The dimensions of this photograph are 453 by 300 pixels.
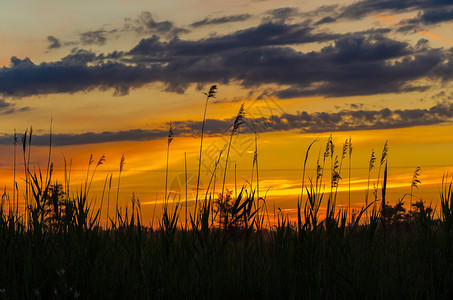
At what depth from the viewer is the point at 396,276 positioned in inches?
225

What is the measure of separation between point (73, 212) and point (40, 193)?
599 mm

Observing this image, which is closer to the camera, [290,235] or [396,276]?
[290,235]

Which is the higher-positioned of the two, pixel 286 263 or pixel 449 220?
pixel 449 220

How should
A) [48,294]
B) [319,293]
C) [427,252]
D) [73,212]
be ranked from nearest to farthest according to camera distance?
[319,293], [48,294], [73,212], [427,252]

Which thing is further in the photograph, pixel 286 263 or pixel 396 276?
pixel 396 276

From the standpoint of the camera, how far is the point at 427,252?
6.00m

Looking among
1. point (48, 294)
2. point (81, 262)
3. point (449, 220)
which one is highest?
point (449, 220)

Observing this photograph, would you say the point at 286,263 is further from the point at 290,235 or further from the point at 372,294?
the point at 372,294

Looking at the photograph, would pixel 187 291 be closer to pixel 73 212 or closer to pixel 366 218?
pixel 73 212

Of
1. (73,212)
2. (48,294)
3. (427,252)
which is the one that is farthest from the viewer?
(427,252)

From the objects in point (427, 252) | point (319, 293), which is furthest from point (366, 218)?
point (319, 293)

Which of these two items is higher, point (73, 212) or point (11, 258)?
point (73, 212)

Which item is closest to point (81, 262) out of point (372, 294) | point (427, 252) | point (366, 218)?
point (372, 294)

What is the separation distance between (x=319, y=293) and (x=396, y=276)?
1566 mm
